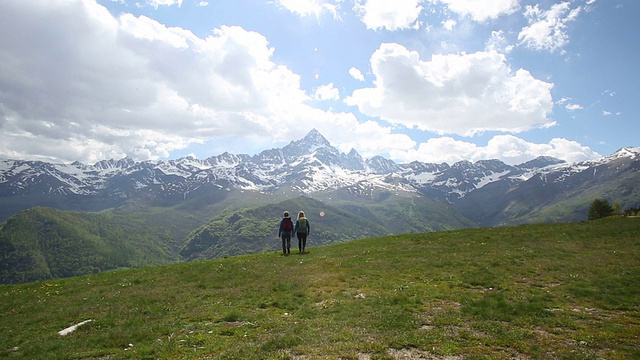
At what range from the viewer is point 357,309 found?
17453mm

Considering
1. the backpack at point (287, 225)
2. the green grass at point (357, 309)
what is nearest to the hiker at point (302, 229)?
the backpack at point (287, 225)

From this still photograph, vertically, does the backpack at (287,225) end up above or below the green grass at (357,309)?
above

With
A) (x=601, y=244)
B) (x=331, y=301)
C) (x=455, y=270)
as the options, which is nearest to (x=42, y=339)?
(x=331, y=301)

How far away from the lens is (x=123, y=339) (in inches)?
587

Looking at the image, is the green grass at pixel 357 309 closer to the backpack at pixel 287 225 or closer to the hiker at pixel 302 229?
the hiker at pixel 302 229

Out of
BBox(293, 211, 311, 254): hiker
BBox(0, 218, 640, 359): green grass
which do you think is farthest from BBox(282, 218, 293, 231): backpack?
BBox(0, 218, 640, 359): green grass

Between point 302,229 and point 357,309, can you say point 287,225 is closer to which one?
point 302,229

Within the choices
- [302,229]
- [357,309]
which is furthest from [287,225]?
[357,309]

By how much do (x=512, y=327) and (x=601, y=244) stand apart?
2819 cm

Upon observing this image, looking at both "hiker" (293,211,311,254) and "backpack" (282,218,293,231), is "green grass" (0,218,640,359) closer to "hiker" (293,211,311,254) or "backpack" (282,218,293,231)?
"hiker" (293,211,311,254)

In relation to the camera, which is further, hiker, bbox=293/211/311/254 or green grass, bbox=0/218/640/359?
hiker, bbox=293/211/311/254

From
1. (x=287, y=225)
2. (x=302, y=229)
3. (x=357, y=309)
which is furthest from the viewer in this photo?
(x=302, y=229)

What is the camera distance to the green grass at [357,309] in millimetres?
12656

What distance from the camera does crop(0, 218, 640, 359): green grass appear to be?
12.7 meters
